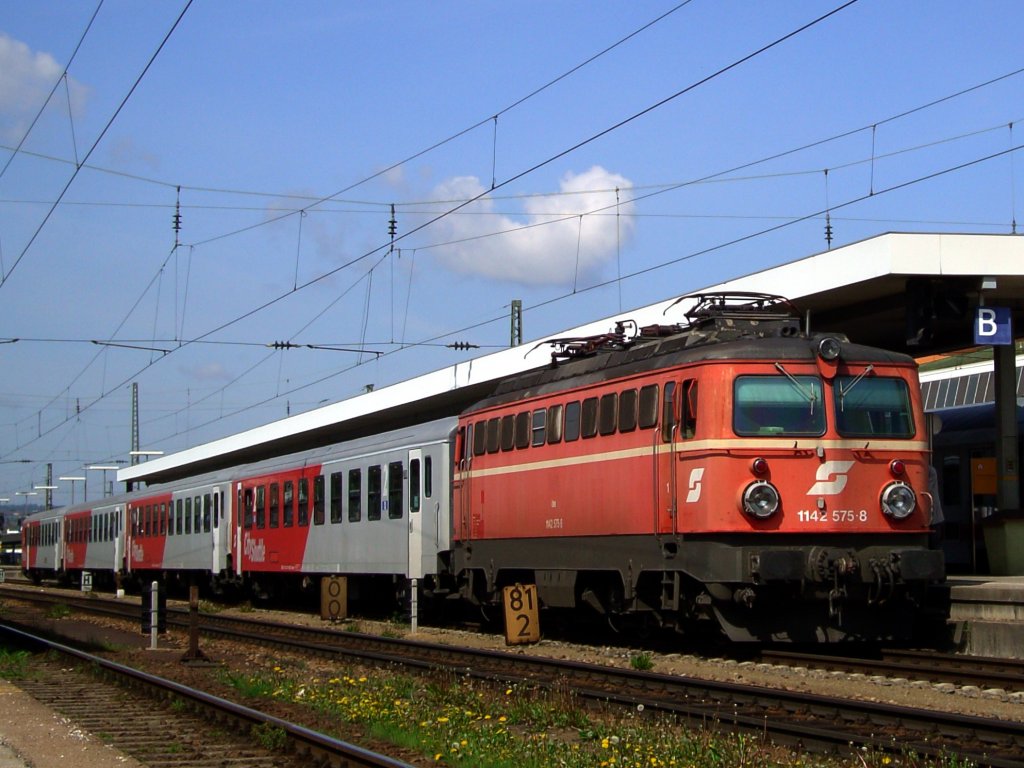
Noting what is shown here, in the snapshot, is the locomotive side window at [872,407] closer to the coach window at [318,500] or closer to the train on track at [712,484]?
the train on track at [712,484]

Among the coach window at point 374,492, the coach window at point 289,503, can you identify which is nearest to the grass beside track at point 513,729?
the coach window at point 374,492

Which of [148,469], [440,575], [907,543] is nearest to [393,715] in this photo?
[907,543]

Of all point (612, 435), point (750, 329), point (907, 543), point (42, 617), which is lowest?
point (42, 617)

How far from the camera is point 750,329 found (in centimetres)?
1612

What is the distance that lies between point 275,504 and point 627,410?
15647 mm

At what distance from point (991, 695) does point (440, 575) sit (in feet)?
39.0

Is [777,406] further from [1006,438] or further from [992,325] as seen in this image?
[1006,438]

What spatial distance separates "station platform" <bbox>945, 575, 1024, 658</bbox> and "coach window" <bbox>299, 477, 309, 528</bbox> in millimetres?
15579

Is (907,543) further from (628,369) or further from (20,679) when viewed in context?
(20,679)

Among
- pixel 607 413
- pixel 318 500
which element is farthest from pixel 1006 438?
pixel 318 500

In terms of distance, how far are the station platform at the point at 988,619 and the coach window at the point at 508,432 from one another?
6.47 metres

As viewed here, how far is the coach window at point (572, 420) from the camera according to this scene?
59.2 feet

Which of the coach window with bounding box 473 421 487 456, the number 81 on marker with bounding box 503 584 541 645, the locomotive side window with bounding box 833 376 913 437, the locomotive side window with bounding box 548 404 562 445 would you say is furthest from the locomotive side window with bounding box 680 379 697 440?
the coach window with bounding box 473 421 487 456

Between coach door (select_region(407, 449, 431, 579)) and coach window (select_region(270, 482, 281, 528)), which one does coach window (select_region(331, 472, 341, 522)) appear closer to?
coach window (select_region(270, 482, 281, 528))
